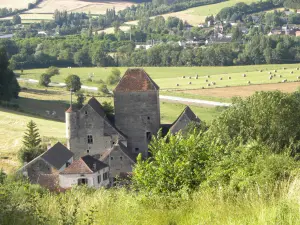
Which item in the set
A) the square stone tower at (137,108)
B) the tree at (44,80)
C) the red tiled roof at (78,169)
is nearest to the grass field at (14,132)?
the red tiled roof at (78,169)

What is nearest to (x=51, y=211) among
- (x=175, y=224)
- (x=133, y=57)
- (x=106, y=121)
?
(x=175, y=224)

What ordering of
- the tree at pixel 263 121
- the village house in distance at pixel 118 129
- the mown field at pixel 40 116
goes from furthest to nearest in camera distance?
1. the mown field at pixel 40 116
2. the village house in distance at pixel 118 129
3. the tree at pixel 263 121

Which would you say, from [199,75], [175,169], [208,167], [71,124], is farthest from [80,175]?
[199,75]

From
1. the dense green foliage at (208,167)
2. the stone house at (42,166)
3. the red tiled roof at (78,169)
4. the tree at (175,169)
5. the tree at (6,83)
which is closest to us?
the dense green foliage at (208,167)

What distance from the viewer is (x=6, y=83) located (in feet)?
262

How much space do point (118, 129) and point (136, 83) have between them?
3378 millimetres

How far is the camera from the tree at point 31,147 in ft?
155

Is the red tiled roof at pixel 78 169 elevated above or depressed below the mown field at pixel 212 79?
above

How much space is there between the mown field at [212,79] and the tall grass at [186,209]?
7143 cm

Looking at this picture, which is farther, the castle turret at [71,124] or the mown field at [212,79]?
the mown field at [212,79]

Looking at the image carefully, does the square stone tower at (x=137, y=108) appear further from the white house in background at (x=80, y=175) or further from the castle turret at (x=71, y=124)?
the white house in background at (x=80, y=175)

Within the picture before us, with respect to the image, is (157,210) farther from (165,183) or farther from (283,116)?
(283,116)

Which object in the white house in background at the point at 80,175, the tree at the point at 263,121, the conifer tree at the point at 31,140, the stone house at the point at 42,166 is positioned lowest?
the conifer tree at the point at 31,140

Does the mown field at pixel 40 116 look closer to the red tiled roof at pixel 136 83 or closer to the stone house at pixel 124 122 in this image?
the stone house at pixel 124 122
